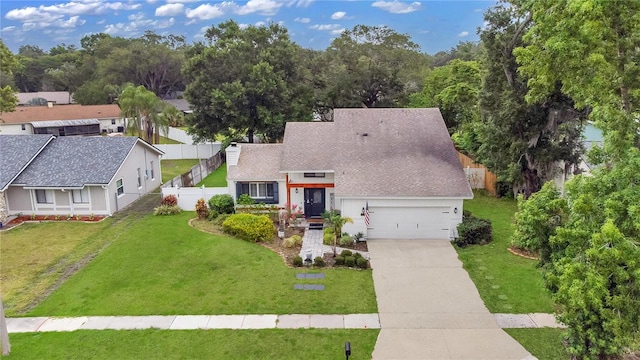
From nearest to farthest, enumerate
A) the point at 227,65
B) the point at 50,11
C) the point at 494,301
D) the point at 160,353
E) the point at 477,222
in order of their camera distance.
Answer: the point at 160,353 < the point at 494,301 < the point at 477,222 < the point at 50,11 < the point at 227,65

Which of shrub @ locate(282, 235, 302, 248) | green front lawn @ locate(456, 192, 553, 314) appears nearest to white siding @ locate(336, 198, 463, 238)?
green front lawn @ locate(456, 192, 553, 314)

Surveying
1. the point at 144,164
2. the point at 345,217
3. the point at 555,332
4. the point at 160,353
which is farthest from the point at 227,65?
the point at 555,332

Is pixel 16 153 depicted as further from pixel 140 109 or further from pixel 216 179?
pixel 140 109

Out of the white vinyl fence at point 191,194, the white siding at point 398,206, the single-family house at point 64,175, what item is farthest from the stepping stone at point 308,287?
the single-family house at point 64,175

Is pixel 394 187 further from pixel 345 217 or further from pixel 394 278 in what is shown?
pixel 394 278

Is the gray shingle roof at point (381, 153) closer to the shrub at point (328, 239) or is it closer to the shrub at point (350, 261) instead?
the shrub at point (328, 239)

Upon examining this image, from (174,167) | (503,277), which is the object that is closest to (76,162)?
(174,167)
